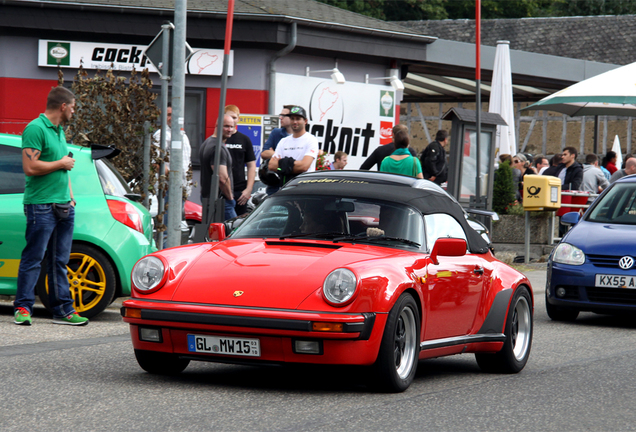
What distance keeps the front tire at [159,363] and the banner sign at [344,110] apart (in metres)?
13.6

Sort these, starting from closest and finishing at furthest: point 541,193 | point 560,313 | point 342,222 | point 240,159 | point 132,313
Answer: point 132,313, point 342,222, point 560,313, point 240,159, point 541,193

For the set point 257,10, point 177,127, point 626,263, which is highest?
point 257,10

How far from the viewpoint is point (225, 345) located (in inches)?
221

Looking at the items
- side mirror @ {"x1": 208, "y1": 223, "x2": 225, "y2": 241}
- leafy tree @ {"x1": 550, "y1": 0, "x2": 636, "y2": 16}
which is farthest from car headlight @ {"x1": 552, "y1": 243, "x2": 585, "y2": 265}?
leafy tree @ {"x1": 550, "y1": 0, "x2": 636, "y2": 16}

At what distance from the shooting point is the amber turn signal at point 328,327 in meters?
5.45

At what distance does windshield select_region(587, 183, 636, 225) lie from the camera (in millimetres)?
10852

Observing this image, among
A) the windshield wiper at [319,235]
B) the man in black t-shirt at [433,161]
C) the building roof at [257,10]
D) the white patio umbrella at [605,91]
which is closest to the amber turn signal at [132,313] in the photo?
the windshield wiper at [319,235]

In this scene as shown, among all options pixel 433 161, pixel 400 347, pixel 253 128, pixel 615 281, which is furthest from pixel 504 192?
pixel 400 347

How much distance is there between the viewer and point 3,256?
8906 mm

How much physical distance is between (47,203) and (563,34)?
42065 millimetres

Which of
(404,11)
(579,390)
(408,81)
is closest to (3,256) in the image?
(579,390)

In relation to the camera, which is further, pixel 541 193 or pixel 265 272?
pixel 541 193

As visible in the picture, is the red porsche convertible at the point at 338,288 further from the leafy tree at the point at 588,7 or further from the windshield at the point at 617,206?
the leafy tree at the point at 588,7

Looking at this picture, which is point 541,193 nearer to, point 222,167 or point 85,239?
point 222,167
